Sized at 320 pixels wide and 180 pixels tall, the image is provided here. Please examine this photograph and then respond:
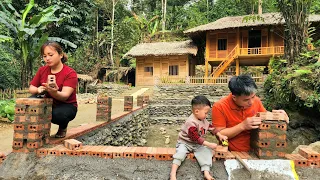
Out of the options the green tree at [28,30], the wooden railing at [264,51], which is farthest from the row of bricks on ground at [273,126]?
the wooden railing at [264,51]

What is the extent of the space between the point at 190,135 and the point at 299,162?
4.03 ft

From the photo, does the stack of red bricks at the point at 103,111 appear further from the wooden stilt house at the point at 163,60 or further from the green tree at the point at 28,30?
the wooden stilt house at the point at 163,60

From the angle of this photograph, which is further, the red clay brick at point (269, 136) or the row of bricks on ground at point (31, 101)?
the row of bricks on ground at point (31, 101)

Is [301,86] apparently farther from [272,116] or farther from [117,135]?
[272,116]

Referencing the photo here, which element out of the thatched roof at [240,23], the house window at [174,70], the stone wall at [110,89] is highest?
the thatched roof at [240,23]

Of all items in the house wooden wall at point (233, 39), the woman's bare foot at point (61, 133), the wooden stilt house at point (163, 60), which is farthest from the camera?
the wooden stilt house at point (163, 60)

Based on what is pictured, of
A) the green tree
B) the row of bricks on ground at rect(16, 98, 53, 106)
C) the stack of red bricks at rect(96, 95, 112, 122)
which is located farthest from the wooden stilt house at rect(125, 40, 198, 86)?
the row of bricks on ground at rect(16, 98, 53, 106)

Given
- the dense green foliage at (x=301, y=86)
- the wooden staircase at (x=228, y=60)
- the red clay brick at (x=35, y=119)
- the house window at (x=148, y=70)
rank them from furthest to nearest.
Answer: the house window at (x=148, y=70)
the wooden staircase at (x=228, y=60)
the dense green foliage at (x=301, y=86)
the red clay brick at (x=35, y=119)

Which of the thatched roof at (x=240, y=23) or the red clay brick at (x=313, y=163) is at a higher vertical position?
the thatched roof at (x=240, y=23)

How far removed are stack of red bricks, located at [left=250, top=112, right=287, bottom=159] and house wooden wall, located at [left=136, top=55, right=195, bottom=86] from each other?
60.6 ft

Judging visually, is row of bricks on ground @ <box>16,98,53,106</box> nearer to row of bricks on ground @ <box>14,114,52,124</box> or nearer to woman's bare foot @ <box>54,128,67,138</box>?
row of bricks on ground @ <box>14,114,52,124</box>

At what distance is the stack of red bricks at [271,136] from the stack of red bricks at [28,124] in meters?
2.68

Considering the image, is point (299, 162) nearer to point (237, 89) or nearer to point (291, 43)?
point (237, 89)

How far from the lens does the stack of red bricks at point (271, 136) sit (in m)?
2.39
